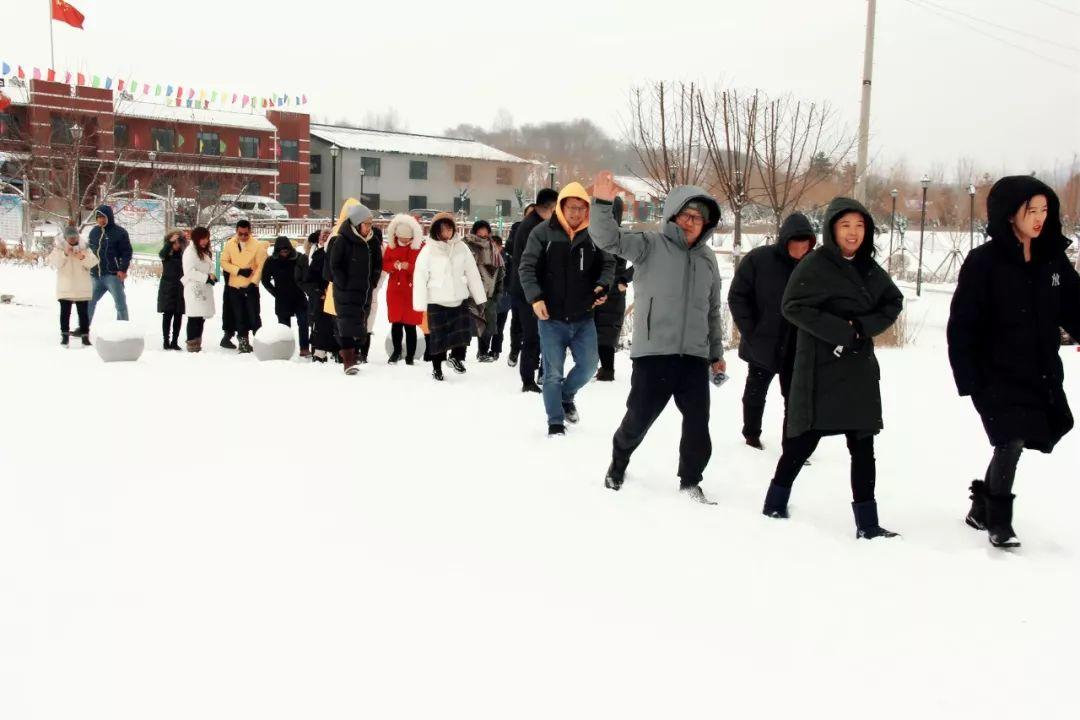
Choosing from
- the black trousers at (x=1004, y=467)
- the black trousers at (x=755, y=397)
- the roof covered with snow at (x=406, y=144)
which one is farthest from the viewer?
the roof covered with snow at (x=406, y=144)

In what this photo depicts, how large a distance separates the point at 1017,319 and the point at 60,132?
127ft

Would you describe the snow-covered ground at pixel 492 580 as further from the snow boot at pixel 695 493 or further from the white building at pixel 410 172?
the white building at pixel 410 172

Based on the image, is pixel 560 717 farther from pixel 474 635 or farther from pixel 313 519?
pixel 313 519

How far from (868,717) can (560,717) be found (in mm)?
952

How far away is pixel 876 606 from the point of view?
3.74 meters

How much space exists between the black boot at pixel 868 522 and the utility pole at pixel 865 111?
1132 centimetres

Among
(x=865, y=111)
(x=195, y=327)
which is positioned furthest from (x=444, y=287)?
(x=865, y=111)

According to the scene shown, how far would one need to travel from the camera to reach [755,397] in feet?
21.3

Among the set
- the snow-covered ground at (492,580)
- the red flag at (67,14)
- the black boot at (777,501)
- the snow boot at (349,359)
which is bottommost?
the snow-covered ground at (492,580)

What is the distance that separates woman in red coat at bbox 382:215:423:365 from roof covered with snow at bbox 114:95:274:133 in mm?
49062

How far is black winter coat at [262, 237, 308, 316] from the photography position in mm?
11438

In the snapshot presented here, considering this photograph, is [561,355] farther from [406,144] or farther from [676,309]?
[406,144]

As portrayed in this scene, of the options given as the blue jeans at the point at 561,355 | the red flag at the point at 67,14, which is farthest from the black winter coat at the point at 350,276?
the red flag at the point at 67,14

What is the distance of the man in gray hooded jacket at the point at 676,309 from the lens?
4.95m
